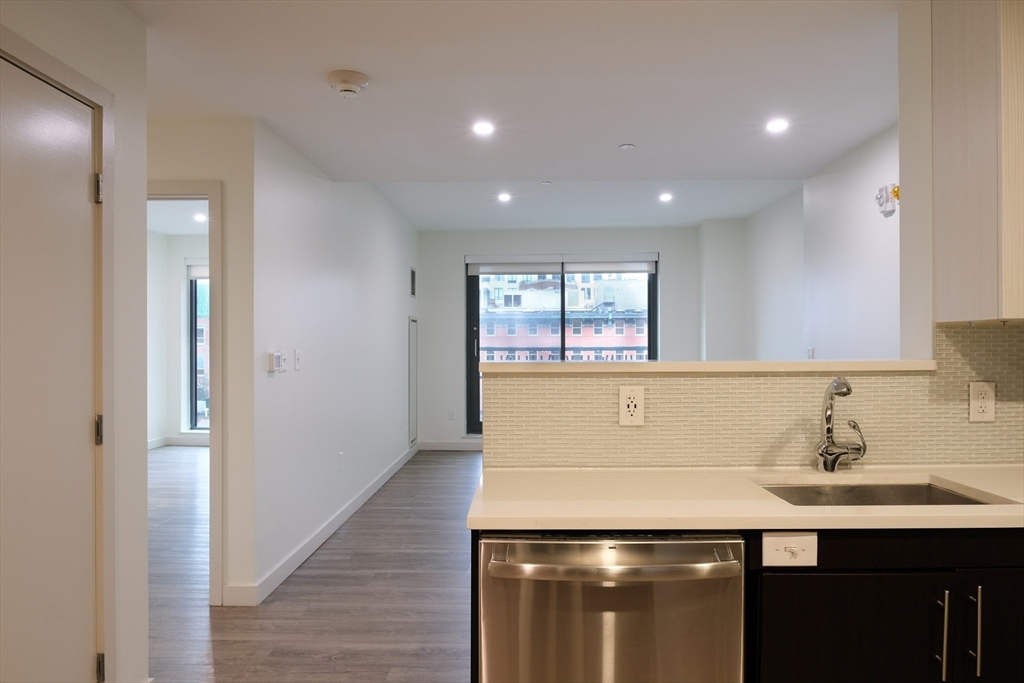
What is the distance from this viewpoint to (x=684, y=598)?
4.41 feet

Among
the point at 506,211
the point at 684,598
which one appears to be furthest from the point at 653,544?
the point at 506,211

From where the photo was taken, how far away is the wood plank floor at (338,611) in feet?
7.76

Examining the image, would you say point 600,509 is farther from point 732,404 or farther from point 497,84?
point 497,84

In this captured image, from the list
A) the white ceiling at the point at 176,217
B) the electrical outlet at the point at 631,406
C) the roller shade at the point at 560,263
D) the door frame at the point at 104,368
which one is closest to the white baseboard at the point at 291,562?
the door frame at the point at 104,368

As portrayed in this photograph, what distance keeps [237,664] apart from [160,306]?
6.25m

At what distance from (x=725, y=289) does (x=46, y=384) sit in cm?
603

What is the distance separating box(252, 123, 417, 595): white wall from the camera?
3068 millimetres

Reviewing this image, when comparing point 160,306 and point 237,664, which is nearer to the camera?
point 237,664

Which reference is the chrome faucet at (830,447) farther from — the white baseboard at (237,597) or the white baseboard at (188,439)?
the white baseboard at (188,439)

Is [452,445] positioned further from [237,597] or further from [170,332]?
[237,597]

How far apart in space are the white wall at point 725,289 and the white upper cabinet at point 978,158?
4.73 metres

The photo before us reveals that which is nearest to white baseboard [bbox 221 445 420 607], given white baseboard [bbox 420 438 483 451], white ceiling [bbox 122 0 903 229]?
white baseboard [bbox 420 438 483 451]

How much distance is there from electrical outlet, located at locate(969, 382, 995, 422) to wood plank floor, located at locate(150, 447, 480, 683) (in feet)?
6.52

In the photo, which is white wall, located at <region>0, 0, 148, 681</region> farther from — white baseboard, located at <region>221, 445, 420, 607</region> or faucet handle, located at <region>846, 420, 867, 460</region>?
faucet handle, located at <region>846, 420, 867, 460</region>
